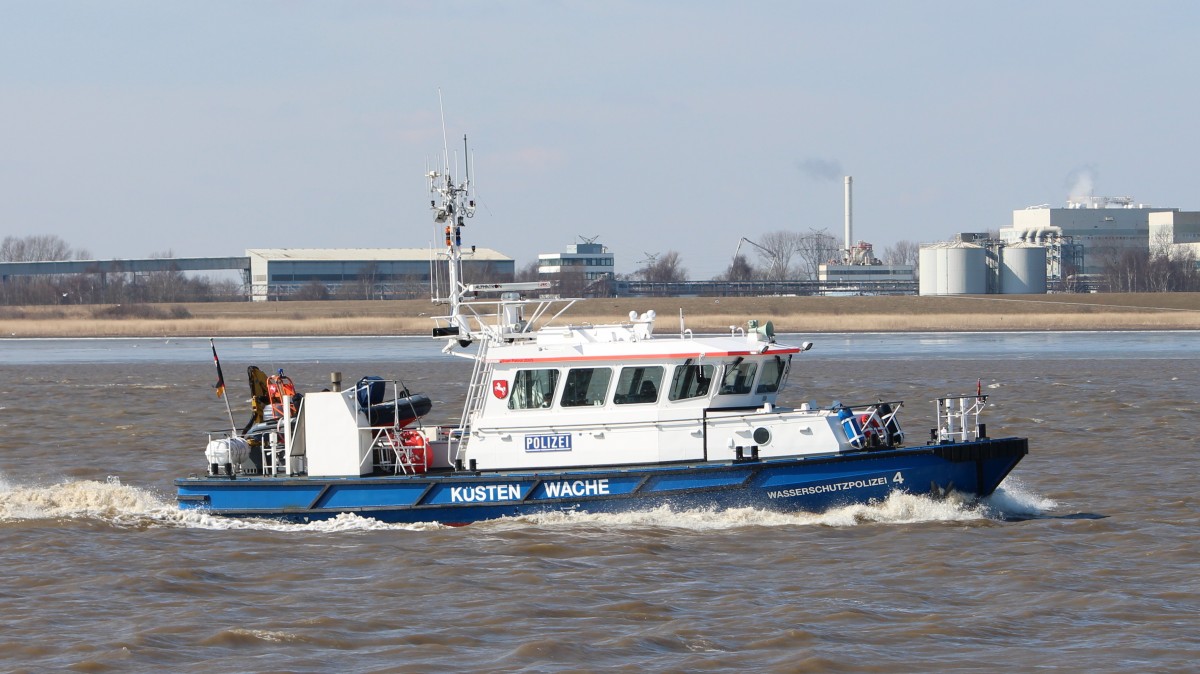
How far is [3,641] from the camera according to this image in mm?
12781

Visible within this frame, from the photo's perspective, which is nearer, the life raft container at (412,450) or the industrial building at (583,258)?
the life raft container at (412,450)

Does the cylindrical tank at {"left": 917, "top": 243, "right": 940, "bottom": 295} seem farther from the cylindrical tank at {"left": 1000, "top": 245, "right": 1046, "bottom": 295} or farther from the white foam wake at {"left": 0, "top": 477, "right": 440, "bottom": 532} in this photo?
the white foam wake at {"left": 0, "top": 477, "right": 440, "bottom": 532}

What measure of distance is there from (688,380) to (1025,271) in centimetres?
9628

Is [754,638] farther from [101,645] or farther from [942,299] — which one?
[942,299]

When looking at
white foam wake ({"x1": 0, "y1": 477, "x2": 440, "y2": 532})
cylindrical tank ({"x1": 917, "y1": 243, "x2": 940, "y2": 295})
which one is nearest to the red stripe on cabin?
white foam wake ({"x1": 0, "y1": 477, "x2": 440, "y2": 532})

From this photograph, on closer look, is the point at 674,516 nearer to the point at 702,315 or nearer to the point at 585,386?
the point at 585,386

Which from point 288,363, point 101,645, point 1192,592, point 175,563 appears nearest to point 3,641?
point 101,645

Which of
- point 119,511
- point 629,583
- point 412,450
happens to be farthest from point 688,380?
point 119,511

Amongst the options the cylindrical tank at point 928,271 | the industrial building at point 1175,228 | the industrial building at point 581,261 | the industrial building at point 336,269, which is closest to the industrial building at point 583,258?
the industrial building at point 581,261

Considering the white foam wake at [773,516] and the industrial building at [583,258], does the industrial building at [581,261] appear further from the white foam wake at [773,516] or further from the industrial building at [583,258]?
the white foam wake at [773,516]

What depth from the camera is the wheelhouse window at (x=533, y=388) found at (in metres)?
17.5

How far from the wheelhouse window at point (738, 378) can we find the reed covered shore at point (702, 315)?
49173 mm

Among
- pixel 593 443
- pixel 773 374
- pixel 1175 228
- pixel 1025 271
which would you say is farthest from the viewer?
pixel 1175 228

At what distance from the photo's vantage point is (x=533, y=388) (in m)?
17.6
